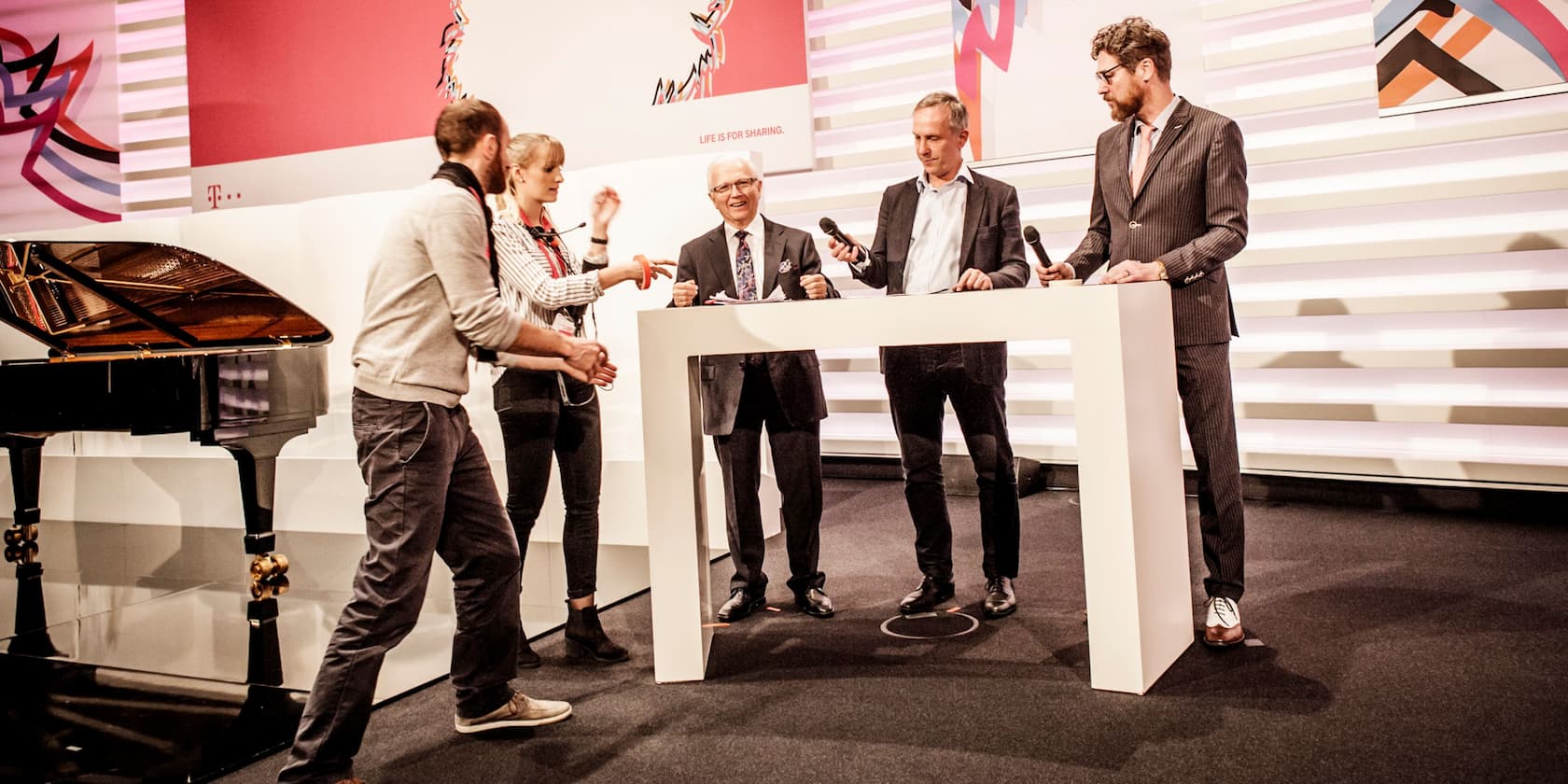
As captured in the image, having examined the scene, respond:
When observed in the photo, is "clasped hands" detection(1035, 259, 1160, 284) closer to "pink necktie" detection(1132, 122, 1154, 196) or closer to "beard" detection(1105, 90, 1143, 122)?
"pink necktie" detection(1132, 122, 1154, 196)

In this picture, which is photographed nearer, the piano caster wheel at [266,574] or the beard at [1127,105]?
the beard at [1127,105]

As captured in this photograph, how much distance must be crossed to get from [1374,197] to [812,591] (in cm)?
325

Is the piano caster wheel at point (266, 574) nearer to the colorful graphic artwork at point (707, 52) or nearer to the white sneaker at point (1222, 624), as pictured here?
the colorful graphic artwork at point (707, 52)

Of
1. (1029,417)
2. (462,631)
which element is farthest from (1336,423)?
(462,631)

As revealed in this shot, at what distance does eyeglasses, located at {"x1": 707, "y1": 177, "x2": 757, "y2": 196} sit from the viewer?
3664 millimetres

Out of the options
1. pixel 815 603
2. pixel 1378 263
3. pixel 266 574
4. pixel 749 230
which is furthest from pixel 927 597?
pixel 1378 263

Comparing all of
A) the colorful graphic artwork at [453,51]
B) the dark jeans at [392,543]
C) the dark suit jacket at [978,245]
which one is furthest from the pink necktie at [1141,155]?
the colorful graphic artwork at [453,51]

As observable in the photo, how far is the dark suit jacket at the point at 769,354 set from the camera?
3.67m

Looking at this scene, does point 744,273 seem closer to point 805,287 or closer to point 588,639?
point 805,287

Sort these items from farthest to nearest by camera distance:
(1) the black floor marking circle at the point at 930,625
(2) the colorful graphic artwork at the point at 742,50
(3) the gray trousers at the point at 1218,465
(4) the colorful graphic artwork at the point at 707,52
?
(4) the colorful graphic artwork at the point at 707,52
(2) the colorful graphic artwork at the point at 742,50
(1) the black floor marking circle at the point at 930,625
(3) the gray trousers at the point at 1218,465

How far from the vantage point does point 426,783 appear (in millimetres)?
2447

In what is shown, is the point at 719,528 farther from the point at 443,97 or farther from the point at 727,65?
the point at 443,97

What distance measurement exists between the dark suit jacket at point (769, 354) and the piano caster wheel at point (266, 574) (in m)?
1.94

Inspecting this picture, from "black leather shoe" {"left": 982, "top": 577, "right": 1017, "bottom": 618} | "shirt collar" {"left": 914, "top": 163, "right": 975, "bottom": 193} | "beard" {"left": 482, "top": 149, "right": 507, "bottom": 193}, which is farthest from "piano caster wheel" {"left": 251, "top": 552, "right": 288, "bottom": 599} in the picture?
"shirt collar" {"left": 914, "top": 163, "right": 975, "bottom": 193}
